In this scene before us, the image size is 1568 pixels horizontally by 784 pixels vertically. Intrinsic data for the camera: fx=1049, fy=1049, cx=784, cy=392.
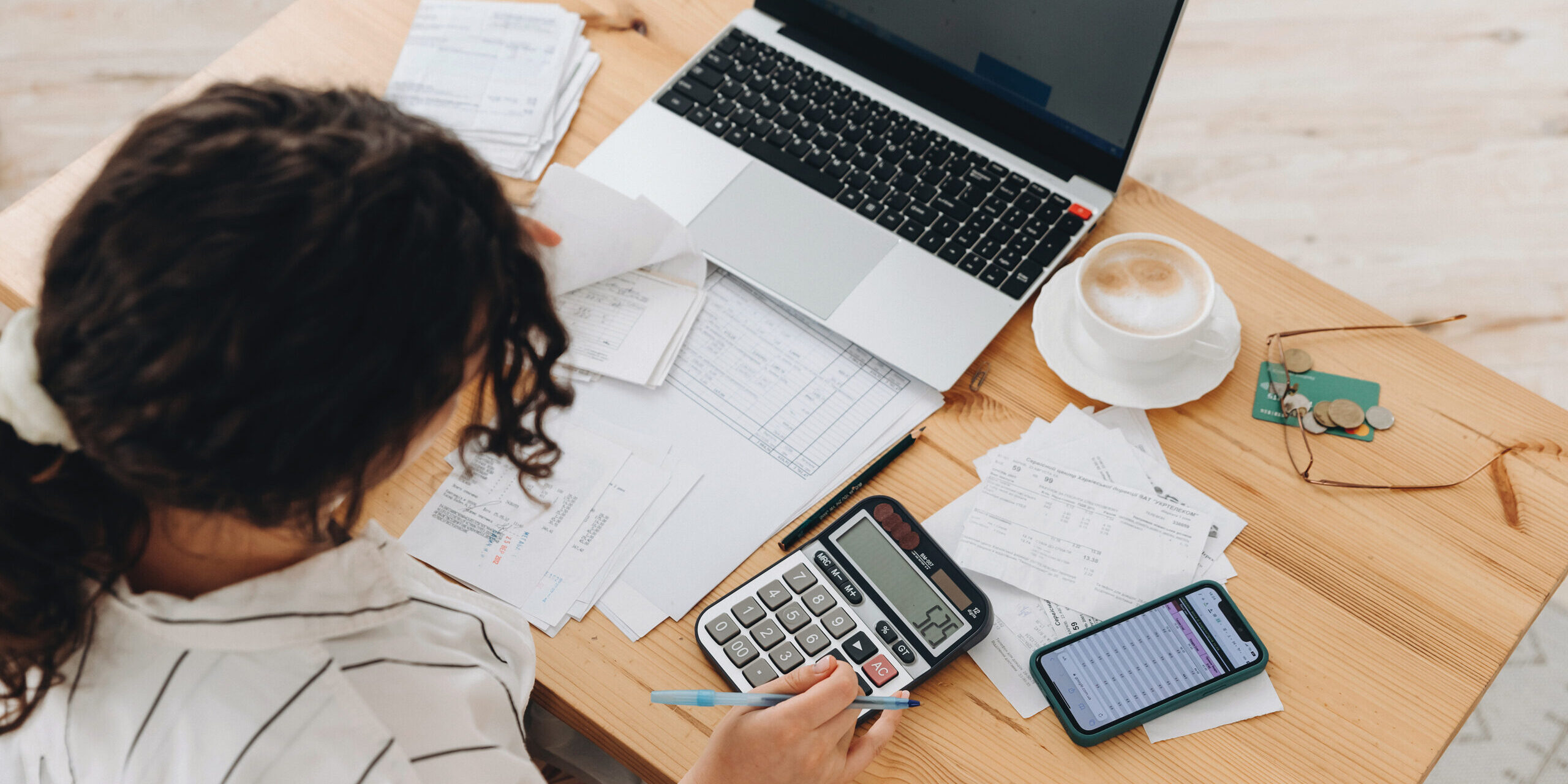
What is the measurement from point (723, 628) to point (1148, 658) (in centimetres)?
31

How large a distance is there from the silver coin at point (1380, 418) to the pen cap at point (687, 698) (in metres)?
0.58

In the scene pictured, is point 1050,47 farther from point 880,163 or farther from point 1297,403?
point 1297,403

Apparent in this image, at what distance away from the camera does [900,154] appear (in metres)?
0.97

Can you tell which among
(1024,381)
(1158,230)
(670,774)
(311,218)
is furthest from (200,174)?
(1158,230)

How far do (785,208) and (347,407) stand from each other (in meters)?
0.53

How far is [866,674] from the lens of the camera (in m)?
0.76

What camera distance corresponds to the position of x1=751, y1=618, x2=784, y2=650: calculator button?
77 cm

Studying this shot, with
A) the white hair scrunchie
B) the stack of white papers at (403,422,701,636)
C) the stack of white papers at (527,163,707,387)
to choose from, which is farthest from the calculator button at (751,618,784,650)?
the white hair scrunchie

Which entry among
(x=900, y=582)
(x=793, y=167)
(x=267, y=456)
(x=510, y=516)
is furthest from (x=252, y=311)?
(x=793, y=167)

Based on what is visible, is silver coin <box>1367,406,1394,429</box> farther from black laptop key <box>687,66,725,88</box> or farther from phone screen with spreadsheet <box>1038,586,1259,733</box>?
black laptop key <box>687,66,725,88</box>

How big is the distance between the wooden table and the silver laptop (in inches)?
2.4

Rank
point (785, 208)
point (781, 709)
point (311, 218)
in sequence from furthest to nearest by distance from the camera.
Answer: point (785, 208) < point (781, 709) < point (311, 218)

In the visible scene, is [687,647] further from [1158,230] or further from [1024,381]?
[1158,230]

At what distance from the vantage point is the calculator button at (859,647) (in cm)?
77
